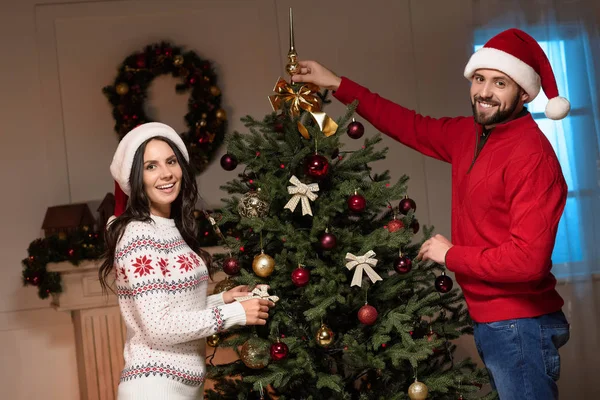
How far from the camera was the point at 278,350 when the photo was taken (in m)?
2.35

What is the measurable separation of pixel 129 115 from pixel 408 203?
2.61 meters

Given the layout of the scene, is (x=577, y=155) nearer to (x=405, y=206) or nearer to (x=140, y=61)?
(x=405, y=206)

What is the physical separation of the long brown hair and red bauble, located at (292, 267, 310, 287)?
1.11 ft

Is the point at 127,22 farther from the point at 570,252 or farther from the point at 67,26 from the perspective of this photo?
the point at 570,252

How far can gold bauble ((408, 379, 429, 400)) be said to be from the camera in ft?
8.06

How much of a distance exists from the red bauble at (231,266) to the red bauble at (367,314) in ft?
1.57

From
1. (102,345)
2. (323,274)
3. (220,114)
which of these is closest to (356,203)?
(323,274)

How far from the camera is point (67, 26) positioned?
15.8 ft

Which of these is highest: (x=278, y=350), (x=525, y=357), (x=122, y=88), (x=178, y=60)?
(x=178, y=60)

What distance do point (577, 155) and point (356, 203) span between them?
2807 mm

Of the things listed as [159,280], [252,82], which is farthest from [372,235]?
[252,82]

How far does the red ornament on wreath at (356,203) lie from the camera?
7.87 ft

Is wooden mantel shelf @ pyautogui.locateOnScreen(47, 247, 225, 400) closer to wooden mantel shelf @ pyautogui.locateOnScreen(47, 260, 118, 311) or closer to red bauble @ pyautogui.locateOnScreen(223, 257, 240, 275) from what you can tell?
wooden mantel shelf @ pyautogui.locateOnScreen(47, 260, 118, 311)

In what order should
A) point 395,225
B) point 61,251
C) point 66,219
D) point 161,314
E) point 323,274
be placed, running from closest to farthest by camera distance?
point 161,314, point 323,274, point 395,225, point 61,251, point 66,219
